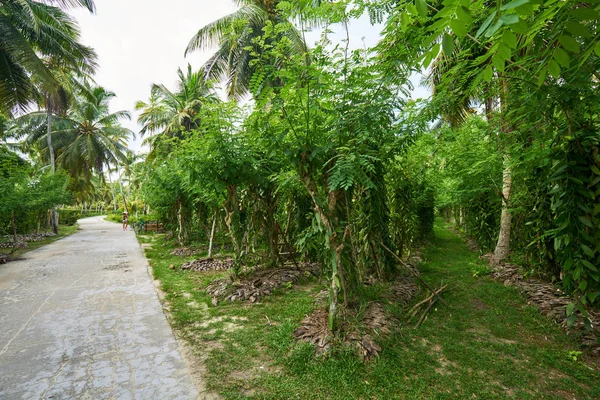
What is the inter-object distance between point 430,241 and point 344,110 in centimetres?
893

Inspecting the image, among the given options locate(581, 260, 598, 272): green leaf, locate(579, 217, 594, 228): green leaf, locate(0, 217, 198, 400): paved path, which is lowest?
locate(0, 217, 198, 400): paved path

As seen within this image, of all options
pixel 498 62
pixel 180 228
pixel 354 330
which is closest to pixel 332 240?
pixel 354 330

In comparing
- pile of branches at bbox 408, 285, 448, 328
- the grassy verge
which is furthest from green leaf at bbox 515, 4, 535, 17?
pile of branches at bbox 408, 285, 448, 328

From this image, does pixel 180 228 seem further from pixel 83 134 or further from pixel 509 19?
pixel 83 134

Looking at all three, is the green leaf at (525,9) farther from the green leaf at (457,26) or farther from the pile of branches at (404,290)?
the pile of branches at (404,290)

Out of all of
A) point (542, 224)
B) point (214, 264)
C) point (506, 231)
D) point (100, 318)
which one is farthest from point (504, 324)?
point (214, 264)

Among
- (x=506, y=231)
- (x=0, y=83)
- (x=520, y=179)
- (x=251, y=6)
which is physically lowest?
(x=506, y=231)

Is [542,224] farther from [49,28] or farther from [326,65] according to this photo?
[49,28]

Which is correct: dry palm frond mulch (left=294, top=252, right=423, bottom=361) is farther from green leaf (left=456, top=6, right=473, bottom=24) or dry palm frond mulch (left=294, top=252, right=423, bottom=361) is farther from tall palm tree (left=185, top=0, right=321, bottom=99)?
tall palm tree (left=185, top=0, right=321, bottom=99)

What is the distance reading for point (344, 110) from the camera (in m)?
3.35

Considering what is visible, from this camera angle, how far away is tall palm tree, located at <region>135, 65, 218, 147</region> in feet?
56.2

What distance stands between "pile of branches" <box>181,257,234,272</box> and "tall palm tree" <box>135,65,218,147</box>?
10.4 metres

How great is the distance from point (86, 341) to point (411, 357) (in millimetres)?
3959

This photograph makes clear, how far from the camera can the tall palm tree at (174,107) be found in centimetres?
1714
